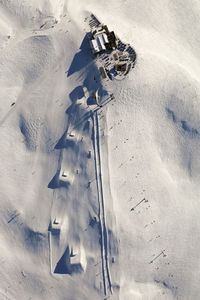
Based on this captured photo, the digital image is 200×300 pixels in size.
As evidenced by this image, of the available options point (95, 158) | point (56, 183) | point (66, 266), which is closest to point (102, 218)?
point (56, 183)

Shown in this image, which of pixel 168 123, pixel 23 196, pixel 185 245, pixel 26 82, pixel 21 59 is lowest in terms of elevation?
pixel 23 196

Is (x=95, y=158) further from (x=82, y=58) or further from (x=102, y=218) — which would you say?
(x=82, y=58)

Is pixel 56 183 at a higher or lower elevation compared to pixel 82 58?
lower

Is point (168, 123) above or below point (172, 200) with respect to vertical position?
above

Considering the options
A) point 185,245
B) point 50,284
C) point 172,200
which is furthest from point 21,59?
point 185,245

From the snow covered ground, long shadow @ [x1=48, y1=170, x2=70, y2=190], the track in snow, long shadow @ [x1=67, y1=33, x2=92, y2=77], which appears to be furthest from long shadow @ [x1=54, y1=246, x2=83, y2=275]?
long shadow @ [x1=67, y1=33, x2=92, y2=77]

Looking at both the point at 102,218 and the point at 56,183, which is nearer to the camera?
the point at 102,218

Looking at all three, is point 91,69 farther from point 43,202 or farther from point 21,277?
point 21,277
